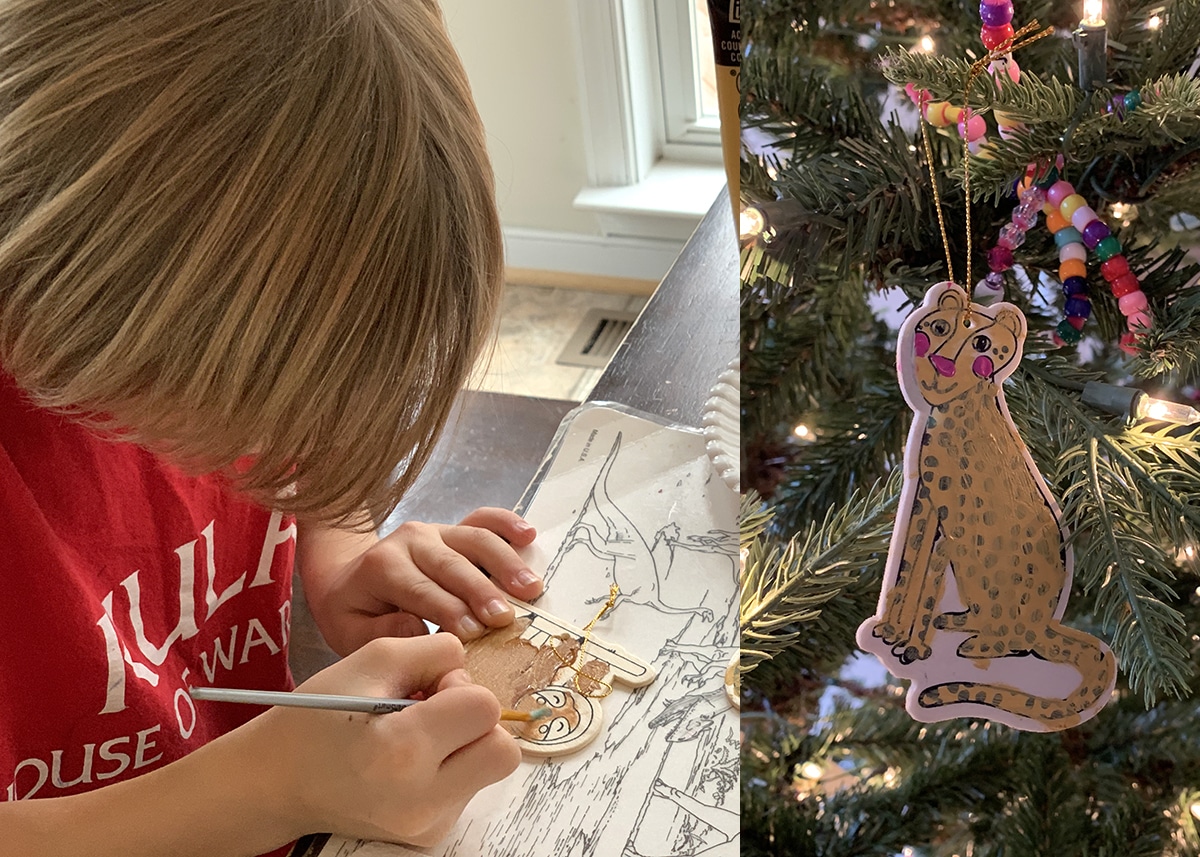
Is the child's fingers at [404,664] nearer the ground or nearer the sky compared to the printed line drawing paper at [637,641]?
nearer the sky

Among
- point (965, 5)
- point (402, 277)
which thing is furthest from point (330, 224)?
point (965, 5)

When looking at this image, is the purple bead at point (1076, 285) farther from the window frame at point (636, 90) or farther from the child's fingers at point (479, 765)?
the window frame at point (636, 90)

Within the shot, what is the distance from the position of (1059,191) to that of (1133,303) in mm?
44

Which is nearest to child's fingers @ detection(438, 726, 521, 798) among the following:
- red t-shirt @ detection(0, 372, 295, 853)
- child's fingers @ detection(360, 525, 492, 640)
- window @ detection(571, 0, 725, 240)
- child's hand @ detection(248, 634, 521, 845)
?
child's hand @ detection(248, 634, 521, 845)

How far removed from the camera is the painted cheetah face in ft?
0.88

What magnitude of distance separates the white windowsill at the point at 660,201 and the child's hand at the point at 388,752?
1.30m

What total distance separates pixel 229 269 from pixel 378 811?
0.29 m

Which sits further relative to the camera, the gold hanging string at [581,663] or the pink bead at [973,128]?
the gold hanging string at [581,663]

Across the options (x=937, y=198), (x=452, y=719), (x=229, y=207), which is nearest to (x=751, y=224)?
(x=937, y=198)

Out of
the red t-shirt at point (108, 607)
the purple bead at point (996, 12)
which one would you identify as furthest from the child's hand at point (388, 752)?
the purple bead at point (996, 12)

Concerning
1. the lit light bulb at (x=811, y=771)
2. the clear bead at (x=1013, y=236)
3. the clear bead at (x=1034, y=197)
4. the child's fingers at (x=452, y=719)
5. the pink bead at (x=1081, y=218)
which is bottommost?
the child's fingers at (x=452, y=719)

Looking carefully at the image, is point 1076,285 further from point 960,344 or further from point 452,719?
point 452,719

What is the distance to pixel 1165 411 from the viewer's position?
11.2 inches

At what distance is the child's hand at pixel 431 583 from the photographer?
71cm
